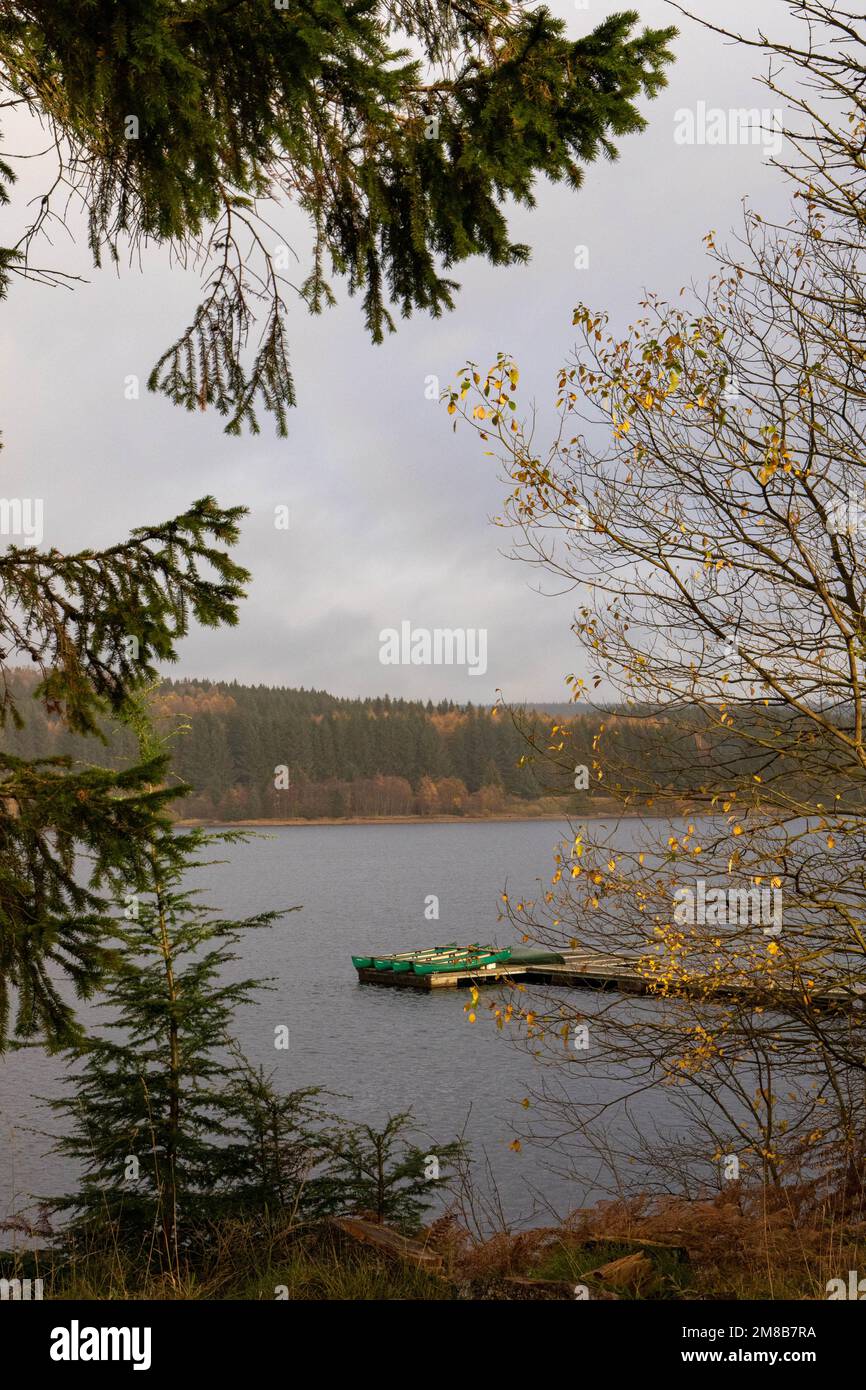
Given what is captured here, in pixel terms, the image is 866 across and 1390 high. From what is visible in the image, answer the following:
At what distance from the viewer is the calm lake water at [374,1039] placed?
61.9ft

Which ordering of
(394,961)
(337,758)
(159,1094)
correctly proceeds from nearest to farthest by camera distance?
(159,1094) < (394,961) < (337,758)

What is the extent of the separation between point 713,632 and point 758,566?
1.84ft

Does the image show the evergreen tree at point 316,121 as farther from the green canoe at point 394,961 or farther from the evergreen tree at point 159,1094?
the green canoe at point 394,961

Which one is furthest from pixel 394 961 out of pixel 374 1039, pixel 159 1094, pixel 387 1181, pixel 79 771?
pixel 79 771

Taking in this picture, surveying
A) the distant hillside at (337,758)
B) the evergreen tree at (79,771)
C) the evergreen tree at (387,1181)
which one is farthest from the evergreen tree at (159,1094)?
the distant hillside at (337,758)

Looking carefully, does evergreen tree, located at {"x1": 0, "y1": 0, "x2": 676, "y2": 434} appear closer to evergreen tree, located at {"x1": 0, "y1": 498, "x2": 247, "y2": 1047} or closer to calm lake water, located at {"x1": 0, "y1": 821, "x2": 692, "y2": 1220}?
evergreen tree, located at {"x1": 0, "y1": 498, "x2": 247, "y2": 1047}

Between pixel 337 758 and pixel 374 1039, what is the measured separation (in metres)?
80.1

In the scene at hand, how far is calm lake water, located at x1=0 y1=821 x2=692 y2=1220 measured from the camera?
18859 mm

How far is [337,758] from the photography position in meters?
111

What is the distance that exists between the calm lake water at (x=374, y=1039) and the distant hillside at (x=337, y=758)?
63.8 ft

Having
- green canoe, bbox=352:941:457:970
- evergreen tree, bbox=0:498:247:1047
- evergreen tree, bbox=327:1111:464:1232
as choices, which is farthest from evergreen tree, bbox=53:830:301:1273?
green canoe, bbox=352:941:457:970

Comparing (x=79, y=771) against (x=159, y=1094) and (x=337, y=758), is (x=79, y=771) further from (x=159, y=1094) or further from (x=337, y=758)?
(x=337, y=758)
